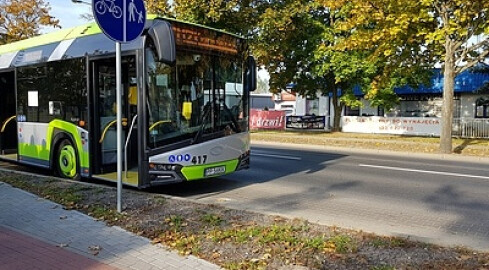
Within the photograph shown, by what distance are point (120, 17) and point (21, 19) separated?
33.3 meters

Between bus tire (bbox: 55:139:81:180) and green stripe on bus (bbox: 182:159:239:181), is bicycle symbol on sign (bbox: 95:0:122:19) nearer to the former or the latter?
green stripe on bus (bbox: 182:159:239:181)

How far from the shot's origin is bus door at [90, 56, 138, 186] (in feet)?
27.0

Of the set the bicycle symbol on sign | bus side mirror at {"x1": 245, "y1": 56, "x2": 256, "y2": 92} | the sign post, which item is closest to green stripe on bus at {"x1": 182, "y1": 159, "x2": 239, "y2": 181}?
the sign post

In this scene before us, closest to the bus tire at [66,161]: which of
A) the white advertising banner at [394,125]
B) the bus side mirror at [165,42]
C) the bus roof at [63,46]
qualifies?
the bus roof at [63,46]

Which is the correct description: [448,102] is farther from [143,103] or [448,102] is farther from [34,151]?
[34,151]

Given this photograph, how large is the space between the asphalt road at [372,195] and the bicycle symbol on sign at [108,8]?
11.2ft

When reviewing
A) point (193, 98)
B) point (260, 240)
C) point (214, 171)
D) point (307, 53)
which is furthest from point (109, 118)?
point (307, 53)

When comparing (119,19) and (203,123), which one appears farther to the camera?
(203,123)

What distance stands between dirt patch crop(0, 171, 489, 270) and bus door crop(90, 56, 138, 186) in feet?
4.89

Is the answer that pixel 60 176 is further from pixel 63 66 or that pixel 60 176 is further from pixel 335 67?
pixel 335 67

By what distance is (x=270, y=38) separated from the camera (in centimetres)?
2139

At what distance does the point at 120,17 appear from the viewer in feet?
19.9

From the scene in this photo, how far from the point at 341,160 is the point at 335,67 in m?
10.8

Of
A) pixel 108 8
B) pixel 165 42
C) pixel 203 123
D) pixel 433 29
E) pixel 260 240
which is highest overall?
pixel 433 29
